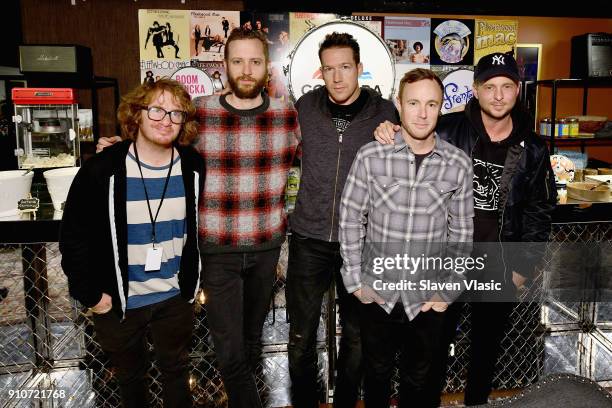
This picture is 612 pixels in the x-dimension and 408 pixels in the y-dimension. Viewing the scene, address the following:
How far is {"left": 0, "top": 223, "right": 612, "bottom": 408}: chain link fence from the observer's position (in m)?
2.75

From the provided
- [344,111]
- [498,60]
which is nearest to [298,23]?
[344,111]

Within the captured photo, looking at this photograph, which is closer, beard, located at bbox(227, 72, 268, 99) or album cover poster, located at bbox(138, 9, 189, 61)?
beard, located at bbox(227, 72, 268, 99)

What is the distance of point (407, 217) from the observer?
1903mm

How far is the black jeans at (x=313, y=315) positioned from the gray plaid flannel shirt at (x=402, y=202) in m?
0.20

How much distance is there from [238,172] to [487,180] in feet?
3.39

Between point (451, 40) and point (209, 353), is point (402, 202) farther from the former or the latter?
point (451, 40)

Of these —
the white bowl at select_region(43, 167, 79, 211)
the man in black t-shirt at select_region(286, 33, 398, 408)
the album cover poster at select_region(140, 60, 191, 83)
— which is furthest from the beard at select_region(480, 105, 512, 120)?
the album cover poster at select_region(140, 60, 191, 83)

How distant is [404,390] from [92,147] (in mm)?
4083

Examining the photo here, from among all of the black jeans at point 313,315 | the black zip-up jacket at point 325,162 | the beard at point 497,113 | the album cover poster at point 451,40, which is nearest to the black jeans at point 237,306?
the black jeans at point 313,315

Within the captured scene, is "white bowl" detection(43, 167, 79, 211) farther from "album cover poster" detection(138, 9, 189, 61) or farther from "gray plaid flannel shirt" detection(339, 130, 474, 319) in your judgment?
"album cover poster" detection(138, 9, 189, 61)

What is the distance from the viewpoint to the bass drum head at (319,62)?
113 inches

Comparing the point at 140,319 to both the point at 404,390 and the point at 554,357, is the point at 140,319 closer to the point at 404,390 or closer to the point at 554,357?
the point at 404,390

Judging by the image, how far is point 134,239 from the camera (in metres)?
1.82

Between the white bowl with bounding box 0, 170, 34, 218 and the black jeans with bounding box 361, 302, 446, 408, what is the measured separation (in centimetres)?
181
